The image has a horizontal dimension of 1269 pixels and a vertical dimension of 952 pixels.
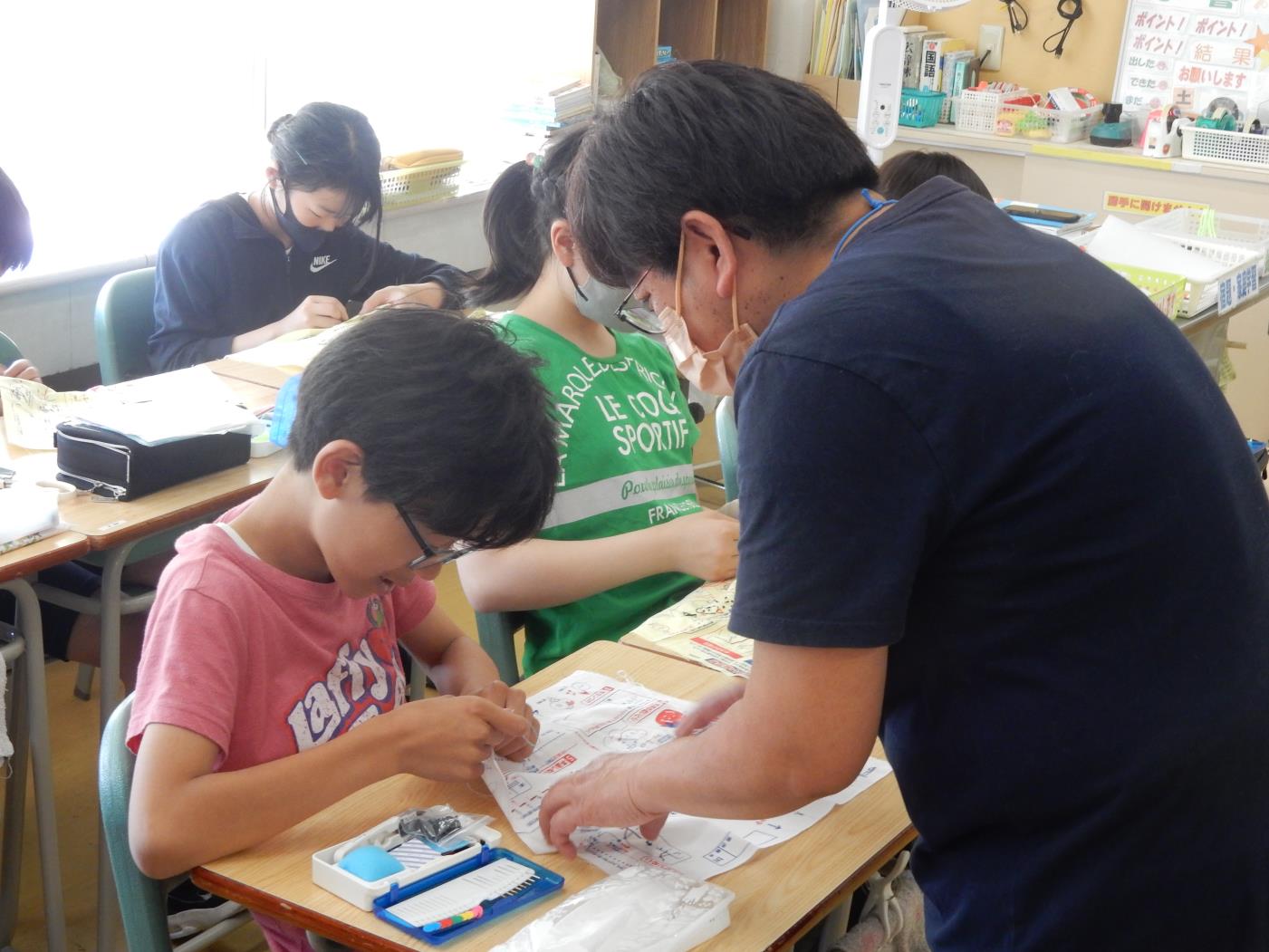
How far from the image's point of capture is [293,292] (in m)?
3.09

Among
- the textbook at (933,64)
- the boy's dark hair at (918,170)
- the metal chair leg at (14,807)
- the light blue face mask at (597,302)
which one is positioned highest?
the textbook at (933,64)

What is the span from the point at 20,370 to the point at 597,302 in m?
1.27

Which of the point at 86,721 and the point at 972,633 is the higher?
the point at 972,633

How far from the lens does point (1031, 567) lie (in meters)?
0.83

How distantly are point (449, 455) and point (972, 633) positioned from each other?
54 centimetres

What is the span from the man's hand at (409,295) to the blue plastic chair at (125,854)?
1.91m

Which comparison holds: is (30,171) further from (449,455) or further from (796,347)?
(796,347)

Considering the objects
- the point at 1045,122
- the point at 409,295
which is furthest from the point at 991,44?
the point at 409,295

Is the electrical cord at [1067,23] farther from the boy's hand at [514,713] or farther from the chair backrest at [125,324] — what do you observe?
the boy's hand at [514,713]

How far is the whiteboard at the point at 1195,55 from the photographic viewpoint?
467 centimetres

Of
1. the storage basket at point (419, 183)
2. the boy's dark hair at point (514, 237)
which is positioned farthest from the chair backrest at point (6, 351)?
the storage basket at point (419, 183)

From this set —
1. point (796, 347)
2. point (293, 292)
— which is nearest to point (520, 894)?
point (796, 347)

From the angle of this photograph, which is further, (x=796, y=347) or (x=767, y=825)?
(x=767, y=825)

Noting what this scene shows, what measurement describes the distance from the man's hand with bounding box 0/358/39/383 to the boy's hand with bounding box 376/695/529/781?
1.54 metres
